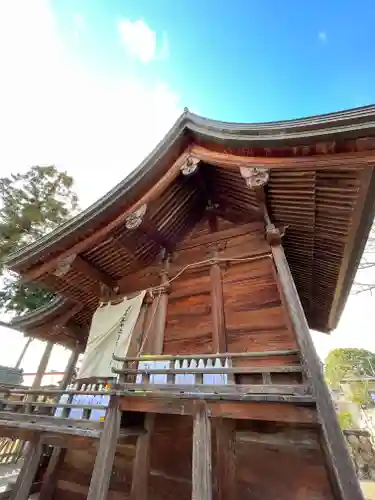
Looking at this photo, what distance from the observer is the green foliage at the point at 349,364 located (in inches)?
870

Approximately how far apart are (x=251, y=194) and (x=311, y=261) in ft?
7.33

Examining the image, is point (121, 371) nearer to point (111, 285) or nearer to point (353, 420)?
point (111, 285)

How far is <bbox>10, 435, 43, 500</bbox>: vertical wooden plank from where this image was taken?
14.8ft

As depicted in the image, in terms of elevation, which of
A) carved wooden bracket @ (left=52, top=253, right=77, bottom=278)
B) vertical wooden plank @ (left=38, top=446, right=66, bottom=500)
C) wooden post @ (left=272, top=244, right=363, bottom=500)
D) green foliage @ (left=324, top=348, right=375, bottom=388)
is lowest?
vertical wooden plank @ (left=38, top=446, right=66, bottom=500)

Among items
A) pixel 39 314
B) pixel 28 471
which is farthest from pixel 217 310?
pixel 39 314

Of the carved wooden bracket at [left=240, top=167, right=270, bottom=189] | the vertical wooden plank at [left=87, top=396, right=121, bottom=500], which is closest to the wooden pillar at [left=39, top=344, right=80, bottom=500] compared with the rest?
the vertical wooden plank at [left=87, top=396, right=121, bottom=500]

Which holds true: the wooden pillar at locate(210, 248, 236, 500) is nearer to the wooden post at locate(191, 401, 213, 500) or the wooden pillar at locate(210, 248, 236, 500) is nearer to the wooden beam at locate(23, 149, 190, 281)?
the wooden post at locate(191, 401, 213, 500)

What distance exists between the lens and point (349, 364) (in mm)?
23016

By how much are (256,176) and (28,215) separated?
1431 cm

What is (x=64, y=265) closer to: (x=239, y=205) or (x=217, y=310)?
(x=217, y=310)

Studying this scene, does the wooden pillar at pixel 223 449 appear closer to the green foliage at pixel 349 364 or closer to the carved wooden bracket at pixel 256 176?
the carved wooden bracket at pixel 256 176

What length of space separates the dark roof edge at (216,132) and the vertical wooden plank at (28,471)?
149 inches

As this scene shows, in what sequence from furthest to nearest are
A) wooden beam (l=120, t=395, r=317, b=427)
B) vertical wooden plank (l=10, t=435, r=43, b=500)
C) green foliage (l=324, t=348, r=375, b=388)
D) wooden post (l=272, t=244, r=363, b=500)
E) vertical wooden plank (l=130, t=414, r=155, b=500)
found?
1. green foliage (l=324, t=348, r=375, b=388)
2. vertical wooden plank (l=10, t=435, r=43, b=500)
3. vertical wooden plank (l=130, t=414, r=155, b=500)
4. wooden beam (l=120, t=395, r=317, b=427)
5. wooden post (l=272, t=244, r=363, b=500)

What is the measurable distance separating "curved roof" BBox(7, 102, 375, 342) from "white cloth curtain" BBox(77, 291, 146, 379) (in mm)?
969
